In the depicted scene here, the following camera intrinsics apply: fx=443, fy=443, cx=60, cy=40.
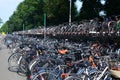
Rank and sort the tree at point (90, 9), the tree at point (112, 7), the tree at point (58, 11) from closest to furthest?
1. the tree at point (112, 7)
2. the tree at point (90, 9)
3. the tree at point (58, 11)

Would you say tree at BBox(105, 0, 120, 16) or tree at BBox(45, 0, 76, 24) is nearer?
tree at BBox(105, 0, 120, 16)

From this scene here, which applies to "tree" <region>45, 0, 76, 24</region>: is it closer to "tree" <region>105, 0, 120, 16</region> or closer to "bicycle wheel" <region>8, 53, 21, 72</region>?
"tree" <region>105, 0, 120, 16</region>

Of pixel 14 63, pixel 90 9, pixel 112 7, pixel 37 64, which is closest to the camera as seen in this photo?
pixel 37 64

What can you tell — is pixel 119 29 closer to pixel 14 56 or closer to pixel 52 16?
pixel 14 56

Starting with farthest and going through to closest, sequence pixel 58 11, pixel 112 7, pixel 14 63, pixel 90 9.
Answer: pixel 58 11 < pixel 90 9 < pixel 112 7 < pixel 14 63

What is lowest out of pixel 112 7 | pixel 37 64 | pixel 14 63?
pixel 14 63

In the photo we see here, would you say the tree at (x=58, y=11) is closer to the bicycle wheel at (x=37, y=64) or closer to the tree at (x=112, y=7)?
the tree at (x=112, y=7)

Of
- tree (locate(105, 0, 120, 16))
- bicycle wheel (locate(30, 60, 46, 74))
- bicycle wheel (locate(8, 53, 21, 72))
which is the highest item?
tree (locate(105, 0, 120, 16))

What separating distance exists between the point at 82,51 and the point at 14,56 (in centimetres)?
495

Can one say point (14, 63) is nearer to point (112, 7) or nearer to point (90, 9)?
point (112, 7)

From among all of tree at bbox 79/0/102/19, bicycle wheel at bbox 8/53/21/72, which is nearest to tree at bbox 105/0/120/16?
tree at bbox 79/0/102/19

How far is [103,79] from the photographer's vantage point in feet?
24.8

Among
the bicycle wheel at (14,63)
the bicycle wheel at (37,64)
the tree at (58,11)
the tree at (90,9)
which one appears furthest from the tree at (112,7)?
the bicycle wheel at (37,64)

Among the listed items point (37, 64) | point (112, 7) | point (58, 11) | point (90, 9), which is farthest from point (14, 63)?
point (58, 11)
